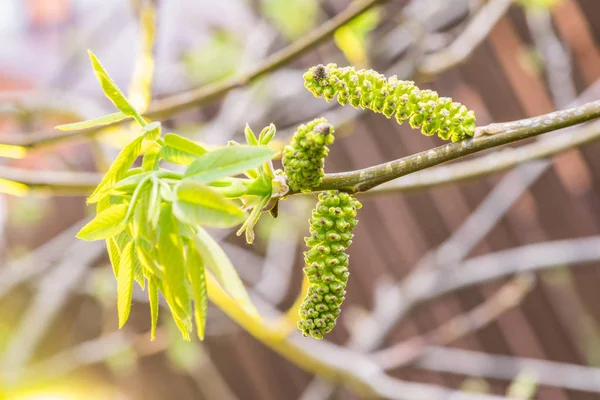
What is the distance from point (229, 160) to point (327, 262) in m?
0.07

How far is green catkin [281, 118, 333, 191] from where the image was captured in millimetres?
250

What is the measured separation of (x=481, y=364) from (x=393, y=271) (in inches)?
16.5

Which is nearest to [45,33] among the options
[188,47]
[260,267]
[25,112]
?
[188,47]

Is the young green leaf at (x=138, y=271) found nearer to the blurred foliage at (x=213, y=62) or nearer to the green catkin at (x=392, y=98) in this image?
the green catkin at (x=392, y=98)

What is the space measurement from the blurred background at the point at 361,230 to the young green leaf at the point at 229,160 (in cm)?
75

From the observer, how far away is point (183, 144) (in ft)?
0.94

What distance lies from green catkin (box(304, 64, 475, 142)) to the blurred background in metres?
0.71

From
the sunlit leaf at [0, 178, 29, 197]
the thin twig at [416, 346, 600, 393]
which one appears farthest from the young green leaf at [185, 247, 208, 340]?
the thin twig at [416, 346, 600, 393]

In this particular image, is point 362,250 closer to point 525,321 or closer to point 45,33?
point 525,321

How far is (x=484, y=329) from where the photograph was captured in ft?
5.46

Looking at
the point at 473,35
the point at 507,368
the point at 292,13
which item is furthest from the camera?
the point at 507,368

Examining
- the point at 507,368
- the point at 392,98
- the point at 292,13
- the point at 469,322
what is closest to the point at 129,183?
the point at 392,98

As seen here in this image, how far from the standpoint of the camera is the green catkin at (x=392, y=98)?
266mm

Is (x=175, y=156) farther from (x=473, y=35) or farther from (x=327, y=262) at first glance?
(x=473, y=35)
